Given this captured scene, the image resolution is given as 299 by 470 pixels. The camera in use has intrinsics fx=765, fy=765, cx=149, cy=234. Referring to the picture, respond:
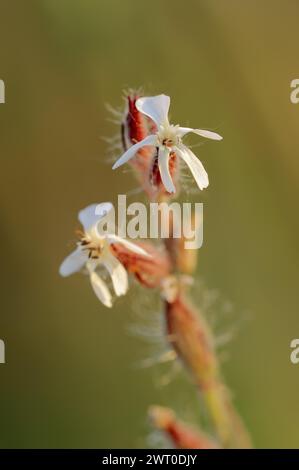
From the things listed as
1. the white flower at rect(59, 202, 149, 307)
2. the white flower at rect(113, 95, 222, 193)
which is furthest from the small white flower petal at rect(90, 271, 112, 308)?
the white flower at rect(113, 95, 222, 193)

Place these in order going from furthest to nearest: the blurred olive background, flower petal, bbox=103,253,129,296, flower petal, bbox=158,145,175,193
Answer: the blurred olive background → flower petal, bbox=103,253,129,296 → flower petal, bbox=158,145,175,193

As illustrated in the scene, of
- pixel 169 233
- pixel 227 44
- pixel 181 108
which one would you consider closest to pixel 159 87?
pixel 181 108

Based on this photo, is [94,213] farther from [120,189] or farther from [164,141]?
[120,189]

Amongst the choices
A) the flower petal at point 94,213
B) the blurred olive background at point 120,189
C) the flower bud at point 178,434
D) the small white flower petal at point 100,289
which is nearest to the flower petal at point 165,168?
the flower petal at point 94,213

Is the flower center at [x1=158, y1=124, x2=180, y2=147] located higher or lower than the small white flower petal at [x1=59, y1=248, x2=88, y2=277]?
higher

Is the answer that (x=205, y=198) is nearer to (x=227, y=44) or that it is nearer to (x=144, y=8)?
(x=227, y=44)

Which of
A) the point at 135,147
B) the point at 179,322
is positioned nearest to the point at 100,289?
the point at 179,322

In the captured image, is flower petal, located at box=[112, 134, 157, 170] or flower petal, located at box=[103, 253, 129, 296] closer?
flower petal, located at box=[112, 134, 157, 170]

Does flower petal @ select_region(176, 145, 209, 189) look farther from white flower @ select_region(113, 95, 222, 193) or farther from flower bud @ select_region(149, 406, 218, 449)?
flower bud @ select_region(149, 406, 218, 449)
